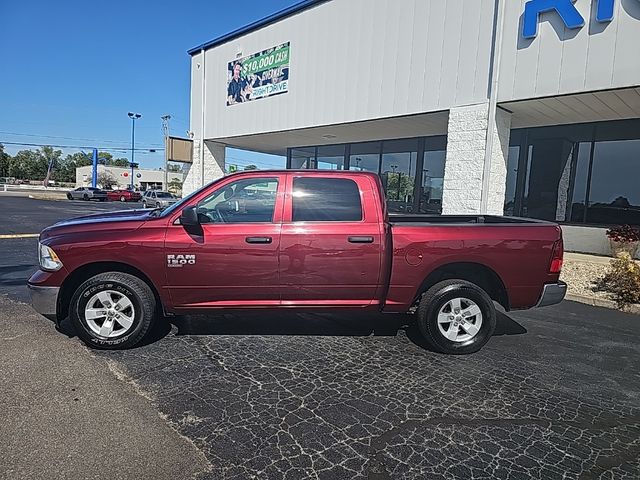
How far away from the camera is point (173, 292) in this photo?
4.51 m

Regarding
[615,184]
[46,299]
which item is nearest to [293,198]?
[46,299]

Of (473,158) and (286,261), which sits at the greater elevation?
(473,158)

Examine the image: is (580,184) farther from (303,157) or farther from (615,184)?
(303,157)

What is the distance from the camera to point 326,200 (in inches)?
187

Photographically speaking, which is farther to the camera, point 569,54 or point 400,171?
point 400,171

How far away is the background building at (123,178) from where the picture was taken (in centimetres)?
9081

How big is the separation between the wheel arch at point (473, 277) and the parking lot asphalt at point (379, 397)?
0.58m

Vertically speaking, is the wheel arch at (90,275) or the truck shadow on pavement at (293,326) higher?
the wheel arch at (90,275)

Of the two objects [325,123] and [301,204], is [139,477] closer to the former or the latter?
[301,204]

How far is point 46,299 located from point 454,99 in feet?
31.4

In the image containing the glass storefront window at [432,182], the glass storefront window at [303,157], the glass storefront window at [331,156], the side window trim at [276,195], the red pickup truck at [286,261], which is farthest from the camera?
the glass storefront window at [303,157]

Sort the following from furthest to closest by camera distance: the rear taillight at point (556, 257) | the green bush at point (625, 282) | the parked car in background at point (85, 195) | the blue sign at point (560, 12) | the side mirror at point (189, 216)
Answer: the parked car in background at point (85, 195), the blue sign at point (560, 12), the green bush at point (625, 282), the rear taillight at point (556, 257), the side mirror at point (189, 216)

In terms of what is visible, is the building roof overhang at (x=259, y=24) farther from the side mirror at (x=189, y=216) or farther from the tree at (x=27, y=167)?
the tree at (x=27, y=167)

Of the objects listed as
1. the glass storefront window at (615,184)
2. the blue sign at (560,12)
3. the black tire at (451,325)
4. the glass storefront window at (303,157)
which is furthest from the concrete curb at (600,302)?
the glass storefront window at (303,157)
